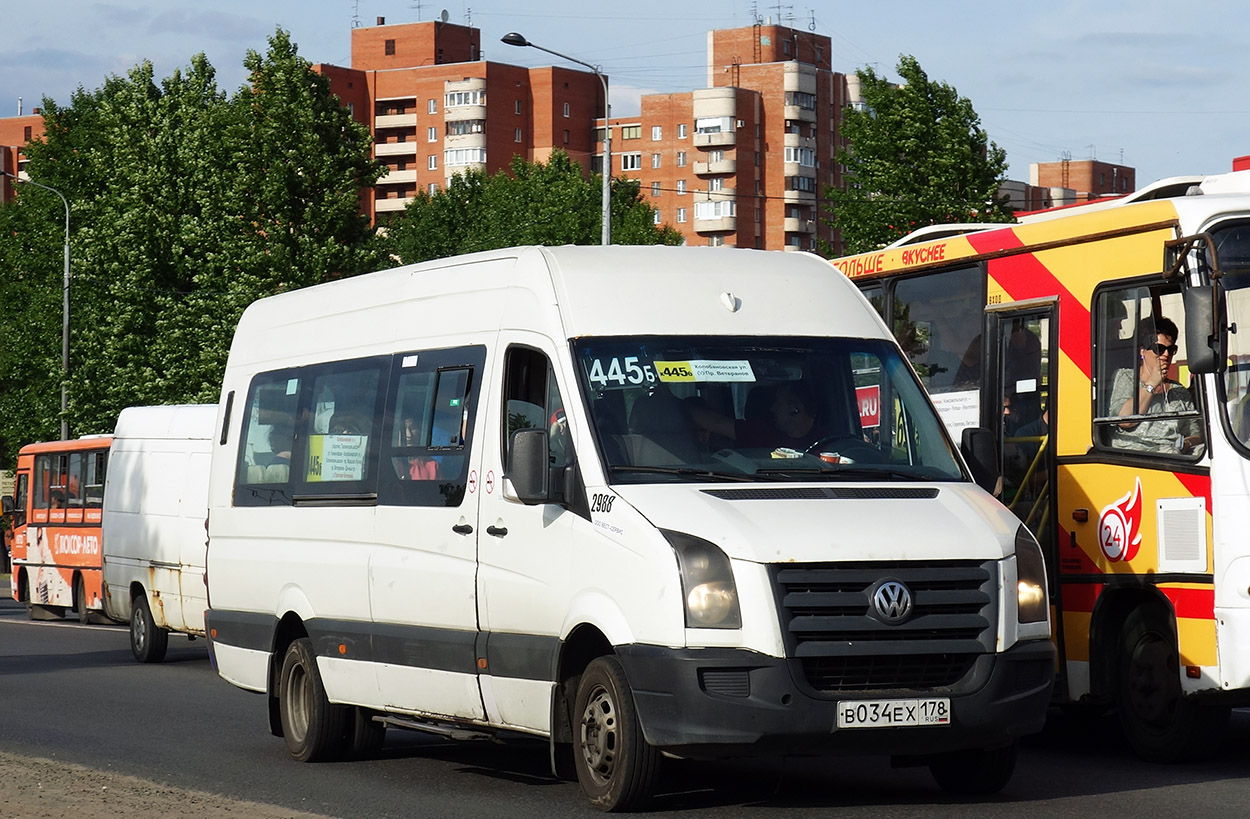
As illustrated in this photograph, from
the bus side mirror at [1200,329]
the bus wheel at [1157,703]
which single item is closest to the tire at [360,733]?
the bus wheel at [1157,703]

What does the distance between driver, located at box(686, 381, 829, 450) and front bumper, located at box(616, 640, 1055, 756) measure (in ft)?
4.06

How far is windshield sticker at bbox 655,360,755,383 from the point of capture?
9273 millimetres

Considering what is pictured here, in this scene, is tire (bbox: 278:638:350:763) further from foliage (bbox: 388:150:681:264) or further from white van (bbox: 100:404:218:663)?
foliage (bbox: 388:150:681:264)

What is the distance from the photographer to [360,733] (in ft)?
37.5

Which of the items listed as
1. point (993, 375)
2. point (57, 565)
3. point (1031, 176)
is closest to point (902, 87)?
point (57, 565)

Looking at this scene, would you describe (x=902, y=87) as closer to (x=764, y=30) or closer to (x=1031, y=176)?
(x=764, y=30)


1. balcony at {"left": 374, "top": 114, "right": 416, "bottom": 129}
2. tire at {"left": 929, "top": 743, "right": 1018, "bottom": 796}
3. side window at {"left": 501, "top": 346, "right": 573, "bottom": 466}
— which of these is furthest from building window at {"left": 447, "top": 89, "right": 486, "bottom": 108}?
tire at {"left": 929, "top": 743, "right": 1018, "bottom": 796}

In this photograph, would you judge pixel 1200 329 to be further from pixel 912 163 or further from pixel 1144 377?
pixel 912 163

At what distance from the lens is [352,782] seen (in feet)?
34.2

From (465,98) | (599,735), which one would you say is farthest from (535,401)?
(465,98)

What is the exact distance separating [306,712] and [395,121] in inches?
4812

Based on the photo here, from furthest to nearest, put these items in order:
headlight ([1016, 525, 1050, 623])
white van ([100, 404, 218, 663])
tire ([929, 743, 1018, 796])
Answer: white van ([100, 404, 218, 663]) → tire ([929, 743, 1018, 796]) → headlight ([1016, 525, 1050, 623])

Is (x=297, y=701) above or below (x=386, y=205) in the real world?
below

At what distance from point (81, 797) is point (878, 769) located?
13.6 feet
